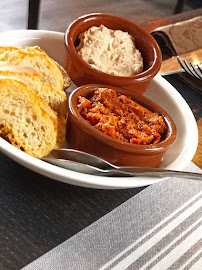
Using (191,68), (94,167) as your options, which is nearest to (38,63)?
(94,167)

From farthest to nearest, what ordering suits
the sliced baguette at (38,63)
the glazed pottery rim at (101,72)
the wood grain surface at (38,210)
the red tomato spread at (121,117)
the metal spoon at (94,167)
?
the glazed pottery rim at (101,72), the sliced baguette at (38,63), the red tomato spread at (121,117), the metal spoon at (94,167), the wood grain surface at (38,210)

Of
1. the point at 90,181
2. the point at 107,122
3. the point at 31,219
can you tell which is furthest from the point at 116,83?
the point at 31,219

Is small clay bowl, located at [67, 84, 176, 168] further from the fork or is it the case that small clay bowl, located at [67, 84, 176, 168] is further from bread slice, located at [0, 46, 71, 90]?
the fork

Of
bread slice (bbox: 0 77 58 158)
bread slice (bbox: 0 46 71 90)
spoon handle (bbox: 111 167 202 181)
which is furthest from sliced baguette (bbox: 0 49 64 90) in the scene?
spoon handle (bbox: 111 167 202 181)

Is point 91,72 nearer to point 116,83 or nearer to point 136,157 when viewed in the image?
point 116,83

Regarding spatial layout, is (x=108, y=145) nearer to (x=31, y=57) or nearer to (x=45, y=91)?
(x=45, y=91)

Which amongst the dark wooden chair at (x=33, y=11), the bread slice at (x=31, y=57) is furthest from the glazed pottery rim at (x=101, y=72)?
the dark wooden chair at (x=33, y=11)

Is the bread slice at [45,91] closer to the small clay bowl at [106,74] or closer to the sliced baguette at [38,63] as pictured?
the sliced baguette at [38,63]
